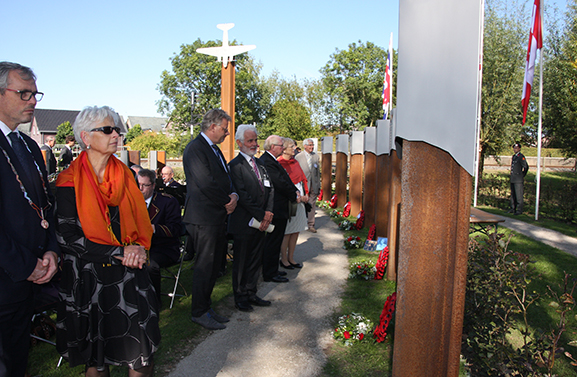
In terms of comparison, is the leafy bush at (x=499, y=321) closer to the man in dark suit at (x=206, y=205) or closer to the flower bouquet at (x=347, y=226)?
the man in dark suit at (x=206, y=205)

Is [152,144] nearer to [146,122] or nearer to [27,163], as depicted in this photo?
[27,163]

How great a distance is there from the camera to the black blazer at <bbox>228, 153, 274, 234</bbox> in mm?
5113

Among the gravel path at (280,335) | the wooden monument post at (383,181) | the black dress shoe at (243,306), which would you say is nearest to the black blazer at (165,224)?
the black dress shoe at (243,306)

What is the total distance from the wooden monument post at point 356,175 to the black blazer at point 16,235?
33.6 feet

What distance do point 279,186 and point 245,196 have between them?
41.4 inches

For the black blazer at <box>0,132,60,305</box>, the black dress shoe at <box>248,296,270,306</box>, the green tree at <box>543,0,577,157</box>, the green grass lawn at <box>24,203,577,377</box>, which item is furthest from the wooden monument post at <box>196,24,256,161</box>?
the green tree at <box>543,0,577,157</box>

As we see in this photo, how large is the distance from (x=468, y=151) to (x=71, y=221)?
221 cm

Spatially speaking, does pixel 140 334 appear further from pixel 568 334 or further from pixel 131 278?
pixel 568 334

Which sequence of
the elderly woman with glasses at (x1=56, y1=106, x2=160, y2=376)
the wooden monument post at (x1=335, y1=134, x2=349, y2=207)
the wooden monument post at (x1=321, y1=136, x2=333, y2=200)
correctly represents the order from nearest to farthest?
the elderly woman with glasses at (x1=56, y1=106, x2=160, y2=376) → the wooden monument post at (x1=335, y1=134, x2=349, y2=207) → the wooden monument post at (x1=321, y1=136, x2=333, y2=200)

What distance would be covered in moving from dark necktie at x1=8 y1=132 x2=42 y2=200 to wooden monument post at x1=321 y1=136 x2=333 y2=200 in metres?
11.7

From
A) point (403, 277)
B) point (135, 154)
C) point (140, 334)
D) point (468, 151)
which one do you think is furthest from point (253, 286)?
point (135, 154)

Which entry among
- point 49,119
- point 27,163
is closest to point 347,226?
point 27,163

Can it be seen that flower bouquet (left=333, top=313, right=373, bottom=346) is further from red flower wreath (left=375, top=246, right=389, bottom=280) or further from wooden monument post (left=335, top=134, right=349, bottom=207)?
wooden monument post (left=335, top=134, right=349, bottom=207)

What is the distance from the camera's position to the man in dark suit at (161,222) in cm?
509
